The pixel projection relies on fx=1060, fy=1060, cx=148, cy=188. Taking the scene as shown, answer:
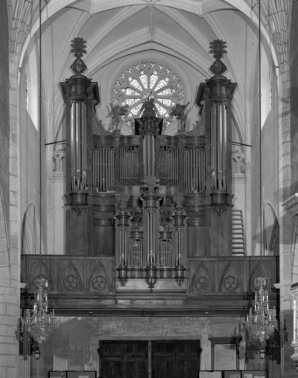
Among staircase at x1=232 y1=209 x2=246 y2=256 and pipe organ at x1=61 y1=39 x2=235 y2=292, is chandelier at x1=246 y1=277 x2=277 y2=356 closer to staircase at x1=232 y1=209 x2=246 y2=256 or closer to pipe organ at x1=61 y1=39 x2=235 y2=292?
pipe organ at x1=61 y1=39 x2=235 y2=292

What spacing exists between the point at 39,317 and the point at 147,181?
499 centimetres

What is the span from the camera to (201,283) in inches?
1014

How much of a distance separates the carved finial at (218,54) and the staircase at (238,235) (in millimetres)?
4938

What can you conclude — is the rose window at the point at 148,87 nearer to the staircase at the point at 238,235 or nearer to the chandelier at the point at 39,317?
the staircase at the point at 238,235

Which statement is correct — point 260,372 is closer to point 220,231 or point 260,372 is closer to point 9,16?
point 220,231

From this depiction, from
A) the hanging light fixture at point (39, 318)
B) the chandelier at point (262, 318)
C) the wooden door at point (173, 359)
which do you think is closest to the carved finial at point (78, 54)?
the hanging light fixture at point (39, 318)

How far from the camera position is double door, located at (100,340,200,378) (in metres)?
26.2

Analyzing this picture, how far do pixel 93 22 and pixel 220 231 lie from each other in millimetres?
8140

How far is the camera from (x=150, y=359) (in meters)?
26.3

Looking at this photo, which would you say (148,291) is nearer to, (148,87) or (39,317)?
(39,317)

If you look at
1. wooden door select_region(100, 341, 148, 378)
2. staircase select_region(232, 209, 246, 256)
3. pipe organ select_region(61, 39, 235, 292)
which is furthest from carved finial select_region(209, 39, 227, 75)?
wooden door select_region(100, 341, 148, 378)

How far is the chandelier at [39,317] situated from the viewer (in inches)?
920

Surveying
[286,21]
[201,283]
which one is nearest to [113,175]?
[201,283]

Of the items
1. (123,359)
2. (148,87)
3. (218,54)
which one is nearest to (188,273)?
(123,359)
